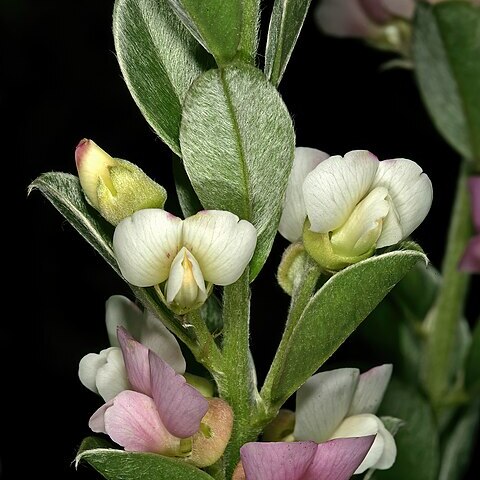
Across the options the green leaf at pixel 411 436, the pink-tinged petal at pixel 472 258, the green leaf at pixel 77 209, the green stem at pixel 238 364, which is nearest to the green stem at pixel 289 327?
the green stem at pixel 238 364

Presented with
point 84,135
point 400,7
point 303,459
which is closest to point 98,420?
point 303,459

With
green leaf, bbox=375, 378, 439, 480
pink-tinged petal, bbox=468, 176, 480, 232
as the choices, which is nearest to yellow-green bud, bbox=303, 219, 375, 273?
green leaf, bbox=375, 378, 439, 480

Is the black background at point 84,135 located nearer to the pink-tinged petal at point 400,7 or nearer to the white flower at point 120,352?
the pink-tinged petal at point 400,7

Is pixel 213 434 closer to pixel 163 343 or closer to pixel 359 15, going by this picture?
→ pixel 163 343

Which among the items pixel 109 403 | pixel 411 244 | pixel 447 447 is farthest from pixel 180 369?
pixel 447 447

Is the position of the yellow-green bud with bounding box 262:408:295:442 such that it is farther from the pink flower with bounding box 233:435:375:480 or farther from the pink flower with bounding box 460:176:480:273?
the pink flower with bounding box 460:176:480:273

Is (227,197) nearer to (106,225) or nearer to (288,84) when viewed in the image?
(106,225)

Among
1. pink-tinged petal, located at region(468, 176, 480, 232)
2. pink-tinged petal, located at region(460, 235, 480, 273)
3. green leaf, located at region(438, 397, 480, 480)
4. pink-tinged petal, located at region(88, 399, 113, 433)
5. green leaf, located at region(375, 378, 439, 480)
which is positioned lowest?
green leaf, located at region(438, 397, 480, 480)
